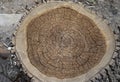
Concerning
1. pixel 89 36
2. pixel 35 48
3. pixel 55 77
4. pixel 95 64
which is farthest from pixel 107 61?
pixel 35 48

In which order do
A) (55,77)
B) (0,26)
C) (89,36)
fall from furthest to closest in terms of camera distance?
(0,26) < (89,36) < (55,77)

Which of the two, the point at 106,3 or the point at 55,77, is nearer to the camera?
the point at 55,77

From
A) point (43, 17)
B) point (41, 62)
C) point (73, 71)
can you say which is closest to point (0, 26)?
point (43, 17)

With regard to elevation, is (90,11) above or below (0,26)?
above

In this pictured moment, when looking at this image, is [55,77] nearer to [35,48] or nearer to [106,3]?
[35,48]

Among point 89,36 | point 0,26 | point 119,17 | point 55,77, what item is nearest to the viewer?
point 55,77

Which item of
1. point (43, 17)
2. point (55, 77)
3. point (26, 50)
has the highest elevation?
point (43, 17)

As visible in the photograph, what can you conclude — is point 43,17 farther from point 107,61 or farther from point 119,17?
point 119,17
